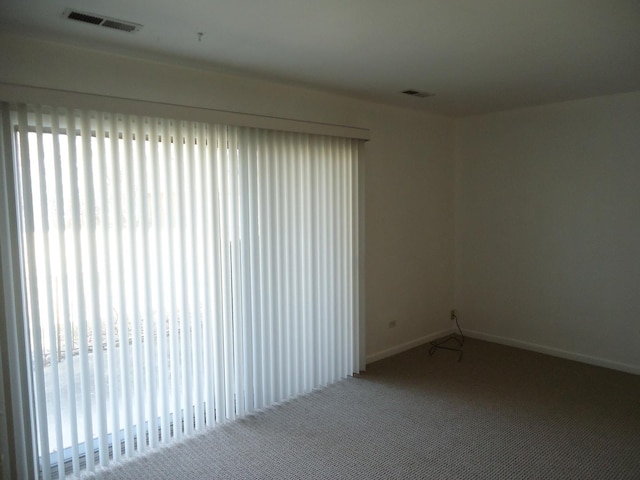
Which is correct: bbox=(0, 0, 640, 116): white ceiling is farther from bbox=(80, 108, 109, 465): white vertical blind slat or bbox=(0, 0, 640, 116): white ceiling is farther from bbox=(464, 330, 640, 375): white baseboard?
bbox=(464, 330, 640, 375): white baseboard

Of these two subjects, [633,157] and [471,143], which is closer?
[633,157]

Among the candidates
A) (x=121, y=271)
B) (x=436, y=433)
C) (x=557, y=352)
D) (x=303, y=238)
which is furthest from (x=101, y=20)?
(x=557, y=352)

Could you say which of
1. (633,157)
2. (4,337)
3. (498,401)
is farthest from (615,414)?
(4,337)

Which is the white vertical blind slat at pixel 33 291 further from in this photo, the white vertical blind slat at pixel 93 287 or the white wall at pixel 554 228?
the white wall at pixel 554 228

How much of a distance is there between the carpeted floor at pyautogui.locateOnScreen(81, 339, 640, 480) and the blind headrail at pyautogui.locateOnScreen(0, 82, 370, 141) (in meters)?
2.29

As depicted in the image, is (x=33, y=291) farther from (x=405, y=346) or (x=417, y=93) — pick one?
(x=405, y=346)

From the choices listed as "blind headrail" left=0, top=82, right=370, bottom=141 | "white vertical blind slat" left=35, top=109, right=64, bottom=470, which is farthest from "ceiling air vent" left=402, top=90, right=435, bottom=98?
"white vertical blind slat" left=35, top=109, right=64, bottom=470

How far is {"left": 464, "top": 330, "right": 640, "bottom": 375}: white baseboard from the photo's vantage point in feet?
14.3

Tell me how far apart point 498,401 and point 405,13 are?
3093 mm

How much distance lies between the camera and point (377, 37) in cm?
265

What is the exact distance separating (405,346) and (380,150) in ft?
7.24

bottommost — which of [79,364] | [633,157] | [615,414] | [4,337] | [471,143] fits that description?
[615,414]

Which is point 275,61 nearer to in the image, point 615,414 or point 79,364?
point 79,364

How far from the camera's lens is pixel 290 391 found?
387cm
